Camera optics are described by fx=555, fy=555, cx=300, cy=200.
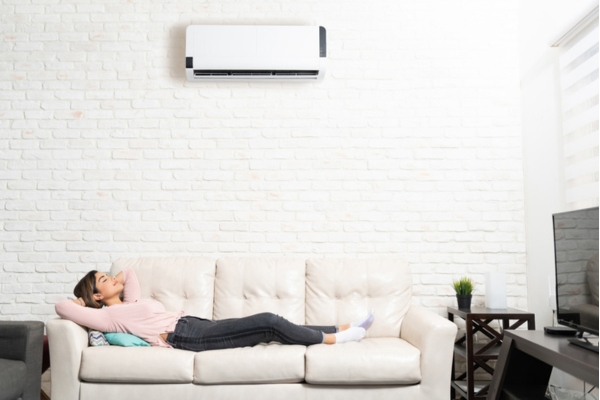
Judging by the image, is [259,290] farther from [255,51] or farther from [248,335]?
[255,51]

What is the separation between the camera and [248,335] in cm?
294

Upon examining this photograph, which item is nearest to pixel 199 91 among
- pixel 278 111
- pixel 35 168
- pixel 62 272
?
pixel 278 111

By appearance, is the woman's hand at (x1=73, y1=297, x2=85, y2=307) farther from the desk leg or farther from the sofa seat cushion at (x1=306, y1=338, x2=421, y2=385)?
the desk leg

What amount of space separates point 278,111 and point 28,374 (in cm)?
221

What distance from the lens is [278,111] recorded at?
12.7 ft

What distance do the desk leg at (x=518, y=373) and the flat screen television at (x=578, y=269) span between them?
236 millimetres

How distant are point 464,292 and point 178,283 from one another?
1773mm

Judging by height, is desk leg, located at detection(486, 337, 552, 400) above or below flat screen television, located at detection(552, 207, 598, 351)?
below

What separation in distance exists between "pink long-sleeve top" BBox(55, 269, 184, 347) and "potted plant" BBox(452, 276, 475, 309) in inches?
68.0

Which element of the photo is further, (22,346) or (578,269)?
(22,346)

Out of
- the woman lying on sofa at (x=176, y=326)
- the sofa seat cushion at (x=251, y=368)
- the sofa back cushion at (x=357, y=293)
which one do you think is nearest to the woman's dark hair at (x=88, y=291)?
the woman lying on sofa at (x=176, y=326)

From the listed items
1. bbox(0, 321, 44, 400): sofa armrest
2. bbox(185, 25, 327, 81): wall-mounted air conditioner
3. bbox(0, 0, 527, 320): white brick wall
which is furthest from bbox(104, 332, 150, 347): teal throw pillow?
bbox(185, 25, 327, 81): wall-mounted air conditioner

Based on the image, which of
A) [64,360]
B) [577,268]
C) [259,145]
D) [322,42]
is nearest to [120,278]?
[64,360]

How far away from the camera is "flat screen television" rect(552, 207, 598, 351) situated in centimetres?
220
